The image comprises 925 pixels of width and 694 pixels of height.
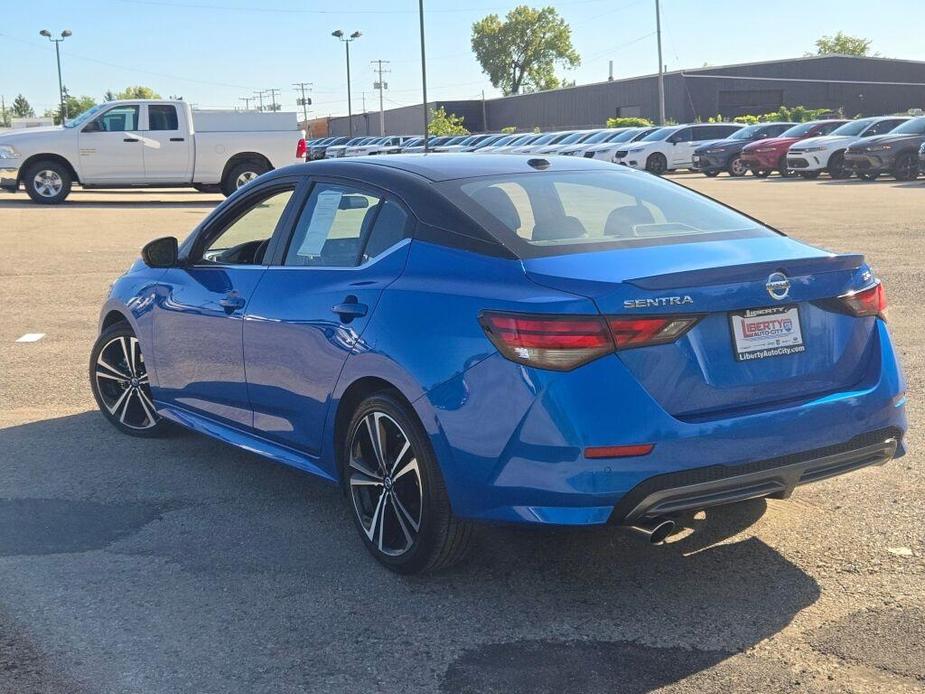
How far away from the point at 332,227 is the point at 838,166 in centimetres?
2868

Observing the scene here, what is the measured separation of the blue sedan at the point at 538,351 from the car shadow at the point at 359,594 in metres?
0.28

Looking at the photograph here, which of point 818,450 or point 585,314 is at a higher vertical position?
point 585,314

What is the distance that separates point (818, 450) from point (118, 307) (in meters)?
4.00

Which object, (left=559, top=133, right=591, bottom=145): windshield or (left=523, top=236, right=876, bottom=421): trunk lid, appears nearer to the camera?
(left=523, top=236, right=876, bottom=421): trunk lid

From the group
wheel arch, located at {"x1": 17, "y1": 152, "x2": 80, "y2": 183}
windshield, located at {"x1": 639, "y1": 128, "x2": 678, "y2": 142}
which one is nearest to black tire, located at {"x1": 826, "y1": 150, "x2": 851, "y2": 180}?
windshield, located at {"x1": 639, "y1": 128, "x2": 678, "y2": 142}

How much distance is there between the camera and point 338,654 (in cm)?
362

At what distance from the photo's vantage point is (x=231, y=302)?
5160mm

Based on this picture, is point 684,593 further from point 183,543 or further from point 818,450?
point 183,543

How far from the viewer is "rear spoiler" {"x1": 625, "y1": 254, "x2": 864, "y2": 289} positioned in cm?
364

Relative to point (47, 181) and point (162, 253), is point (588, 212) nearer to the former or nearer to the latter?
point (162, 253)

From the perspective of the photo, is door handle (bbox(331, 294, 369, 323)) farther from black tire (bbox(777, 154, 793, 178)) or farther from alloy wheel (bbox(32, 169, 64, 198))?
black tire (bbox(777, 154, 793, 178))

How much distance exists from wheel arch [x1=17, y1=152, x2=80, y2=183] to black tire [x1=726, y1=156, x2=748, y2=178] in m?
21.2

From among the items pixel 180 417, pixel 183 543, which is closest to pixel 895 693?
pixel 183 543

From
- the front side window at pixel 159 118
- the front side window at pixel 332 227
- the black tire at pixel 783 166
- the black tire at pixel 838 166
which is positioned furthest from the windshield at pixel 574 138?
the front side window at pixel 332 227
